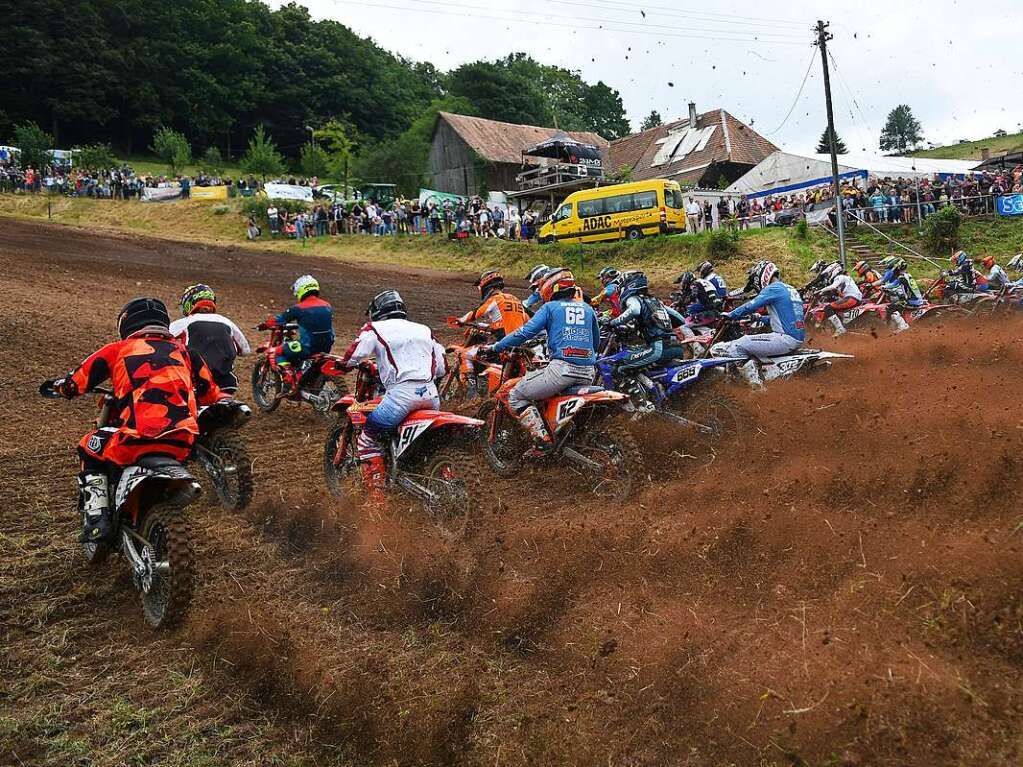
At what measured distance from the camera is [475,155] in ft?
166

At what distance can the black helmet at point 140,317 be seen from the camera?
504 cm

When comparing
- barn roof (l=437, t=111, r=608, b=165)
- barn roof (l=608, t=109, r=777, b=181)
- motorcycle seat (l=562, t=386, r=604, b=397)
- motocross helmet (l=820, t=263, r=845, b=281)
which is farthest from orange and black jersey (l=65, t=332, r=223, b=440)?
barn roof (l=437, t=111, r=608, b=165)

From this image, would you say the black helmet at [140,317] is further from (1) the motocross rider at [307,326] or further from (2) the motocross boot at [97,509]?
(1) the motocross rider at [307,326]

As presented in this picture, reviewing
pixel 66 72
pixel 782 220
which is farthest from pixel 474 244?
pixel 66 72

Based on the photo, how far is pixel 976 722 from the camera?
310 cm

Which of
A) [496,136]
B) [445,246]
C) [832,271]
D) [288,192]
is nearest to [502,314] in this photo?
[832,271]

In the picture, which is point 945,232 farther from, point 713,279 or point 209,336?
point 209,336

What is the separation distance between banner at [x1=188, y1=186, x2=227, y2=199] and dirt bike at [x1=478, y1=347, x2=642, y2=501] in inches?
1217

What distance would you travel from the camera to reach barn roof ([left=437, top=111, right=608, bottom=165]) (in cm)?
5122

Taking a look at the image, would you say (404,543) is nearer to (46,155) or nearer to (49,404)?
(49,404)

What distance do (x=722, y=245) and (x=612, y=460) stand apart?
20.1m

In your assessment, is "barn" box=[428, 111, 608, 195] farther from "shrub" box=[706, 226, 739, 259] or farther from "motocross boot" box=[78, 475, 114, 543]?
"motocross boot" box=[78, 475, 114, 543]

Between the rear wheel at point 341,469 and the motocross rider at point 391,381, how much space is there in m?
0.29

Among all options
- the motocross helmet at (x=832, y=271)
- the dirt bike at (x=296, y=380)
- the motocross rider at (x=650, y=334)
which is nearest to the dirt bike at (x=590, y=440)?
the motocross rider at (x=650, y=334)
